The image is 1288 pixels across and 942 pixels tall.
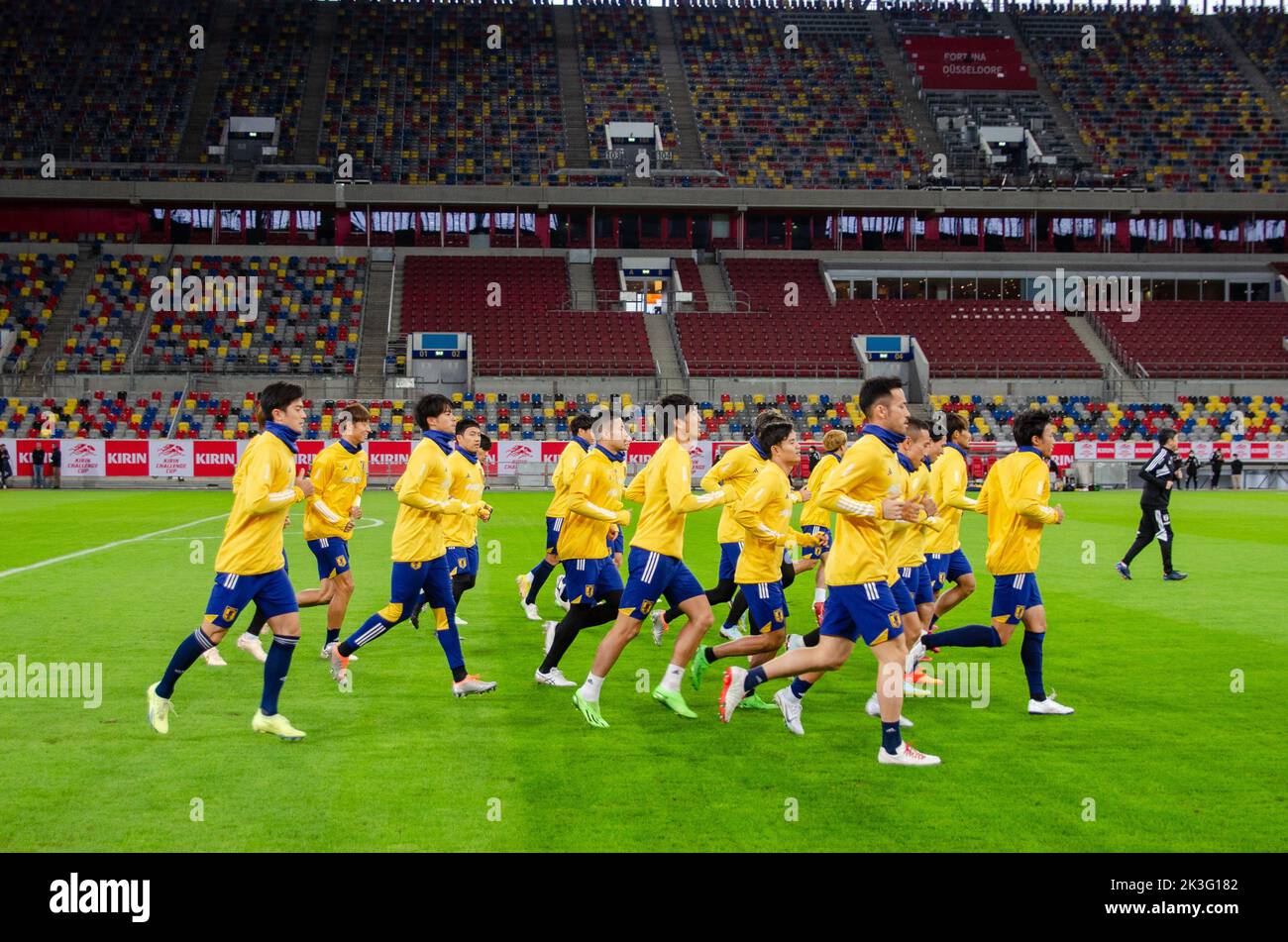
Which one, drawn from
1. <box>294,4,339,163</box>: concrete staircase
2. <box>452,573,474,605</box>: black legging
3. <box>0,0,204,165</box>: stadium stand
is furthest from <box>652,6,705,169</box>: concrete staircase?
<box>452,573,474,605</box>: black legging

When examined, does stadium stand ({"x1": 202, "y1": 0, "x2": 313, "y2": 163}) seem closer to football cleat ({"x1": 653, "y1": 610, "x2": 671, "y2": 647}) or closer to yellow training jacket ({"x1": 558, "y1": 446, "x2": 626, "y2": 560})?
football cleat ({"x1": 653, "y1": 610, "x2": 671, "y2": 647})

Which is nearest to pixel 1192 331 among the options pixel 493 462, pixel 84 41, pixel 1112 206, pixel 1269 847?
pixel 1112 206

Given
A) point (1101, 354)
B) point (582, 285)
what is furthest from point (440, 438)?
point (1101, 354)

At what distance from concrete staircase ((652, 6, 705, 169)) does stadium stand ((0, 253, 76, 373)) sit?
96.5 ft

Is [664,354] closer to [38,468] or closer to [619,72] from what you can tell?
[619,72]

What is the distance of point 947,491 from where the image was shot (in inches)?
434

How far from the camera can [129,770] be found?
24.2 ft

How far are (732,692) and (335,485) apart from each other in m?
5.01

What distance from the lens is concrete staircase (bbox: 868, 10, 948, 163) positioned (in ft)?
199

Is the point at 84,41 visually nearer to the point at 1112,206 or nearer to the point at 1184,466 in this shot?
the point at 1112,206

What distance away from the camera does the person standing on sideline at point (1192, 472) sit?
41688 mm

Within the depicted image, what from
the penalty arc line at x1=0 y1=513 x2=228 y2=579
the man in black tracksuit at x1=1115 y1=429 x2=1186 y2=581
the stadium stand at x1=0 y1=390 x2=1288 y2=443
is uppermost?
the stadium stand at x1=0 y1=390 x2=1288 y2=443
